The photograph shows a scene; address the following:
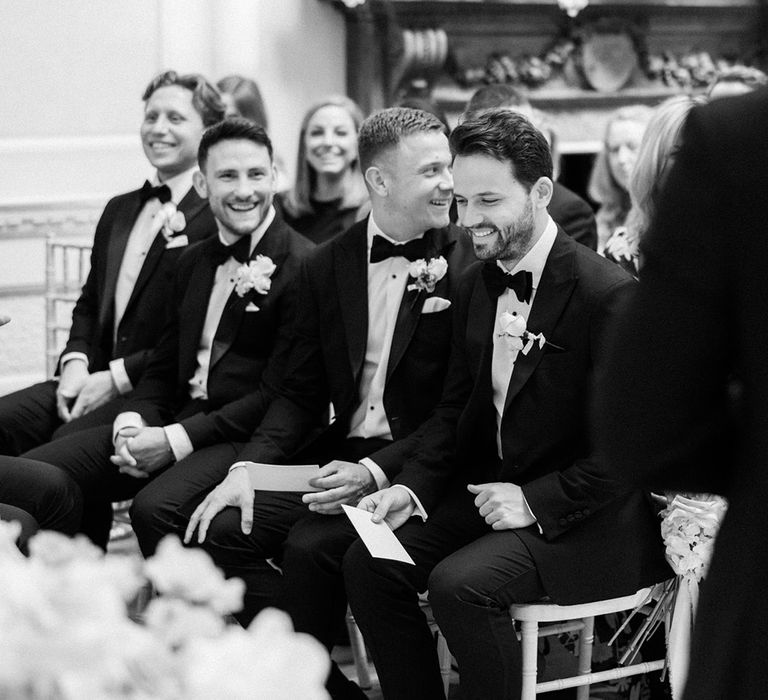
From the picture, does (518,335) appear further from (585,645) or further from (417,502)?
(585,645)

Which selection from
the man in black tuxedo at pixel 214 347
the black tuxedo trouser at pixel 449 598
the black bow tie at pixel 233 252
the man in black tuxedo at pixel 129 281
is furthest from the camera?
the man in black tuxedo at pixel 129 281

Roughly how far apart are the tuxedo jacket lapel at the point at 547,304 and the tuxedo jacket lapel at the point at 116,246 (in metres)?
1.85

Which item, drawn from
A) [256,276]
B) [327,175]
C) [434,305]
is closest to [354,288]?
[434,305]

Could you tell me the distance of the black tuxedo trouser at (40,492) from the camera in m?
3.27

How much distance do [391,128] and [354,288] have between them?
1.51ft

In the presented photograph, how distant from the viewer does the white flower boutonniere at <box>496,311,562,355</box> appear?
2.71 m

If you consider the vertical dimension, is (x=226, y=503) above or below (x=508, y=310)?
below

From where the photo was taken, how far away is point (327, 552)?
288 centimetres

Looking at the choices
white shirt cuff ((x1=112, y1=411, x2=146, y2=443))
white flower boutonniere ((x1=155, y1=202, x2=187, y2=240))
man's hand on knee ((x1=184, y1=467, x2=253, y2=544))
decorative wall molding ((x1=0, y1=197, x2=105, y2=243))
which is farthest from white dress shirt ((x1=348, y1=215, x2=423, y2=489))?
decorative wall molding ((x1=0, y1=197, x2=105, y2=243))

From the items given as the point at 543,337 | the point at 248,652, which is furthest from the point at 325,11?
the point at 248,652

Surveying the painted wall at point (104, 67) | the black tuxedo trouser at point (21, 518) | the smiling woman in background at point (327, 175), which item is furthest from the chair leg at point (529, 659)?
the painted wall at point (104, 67)

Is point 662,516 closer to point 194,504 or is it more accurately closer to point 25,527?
point 194,504

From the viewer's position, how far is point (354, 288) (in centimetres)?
327

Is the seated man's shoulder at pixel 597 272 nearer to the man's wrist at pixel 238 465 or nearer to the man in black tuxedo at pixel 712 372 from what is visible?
the man's wrist at pixel 238 465
